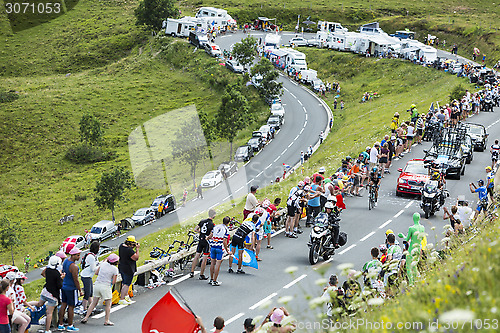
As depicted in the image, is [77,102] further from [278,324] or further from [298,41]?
[278,324]

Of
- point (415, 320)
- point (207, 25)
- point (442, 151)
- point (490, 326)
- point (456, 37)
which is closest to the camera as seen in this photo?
point (490, 326)

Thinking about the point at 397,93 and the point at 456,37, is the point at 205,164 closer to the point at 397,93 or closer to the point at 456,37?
the point at 397,93

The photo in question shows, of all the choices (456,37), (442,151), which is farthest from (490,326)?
(456,37)

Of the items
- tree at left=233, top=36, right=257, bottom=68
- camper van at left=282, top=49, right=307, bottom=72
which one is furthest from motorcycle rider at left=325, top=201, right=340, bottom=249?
camper van at left=282, top=49, right=307, bottom=72

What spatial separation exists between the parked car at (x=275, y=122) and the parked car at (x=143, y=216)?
77.1ft

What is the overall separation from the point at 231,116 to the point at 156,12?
6365 centimetres

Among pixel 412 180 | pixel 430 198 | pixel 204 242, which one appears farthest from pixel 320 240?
pixel 412 180

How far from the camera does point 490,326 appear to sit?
20.1 ft

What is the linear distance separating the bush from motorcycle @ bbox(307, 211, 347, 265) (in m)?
60.7

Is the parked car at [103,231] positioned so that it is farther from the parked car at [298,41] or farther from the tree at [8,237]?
the parked car at [298,41]

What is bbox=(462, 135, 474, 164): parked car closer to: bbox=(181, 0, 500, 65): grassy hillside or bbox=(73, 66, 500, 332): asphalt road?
bbox=(73, 66, 500, 332): asphalt road

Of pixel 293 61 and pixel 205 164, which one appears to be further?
pixel 293 61

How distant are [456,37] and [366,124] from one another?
2123 inches

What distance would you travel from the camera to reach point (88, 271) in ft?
44.5
